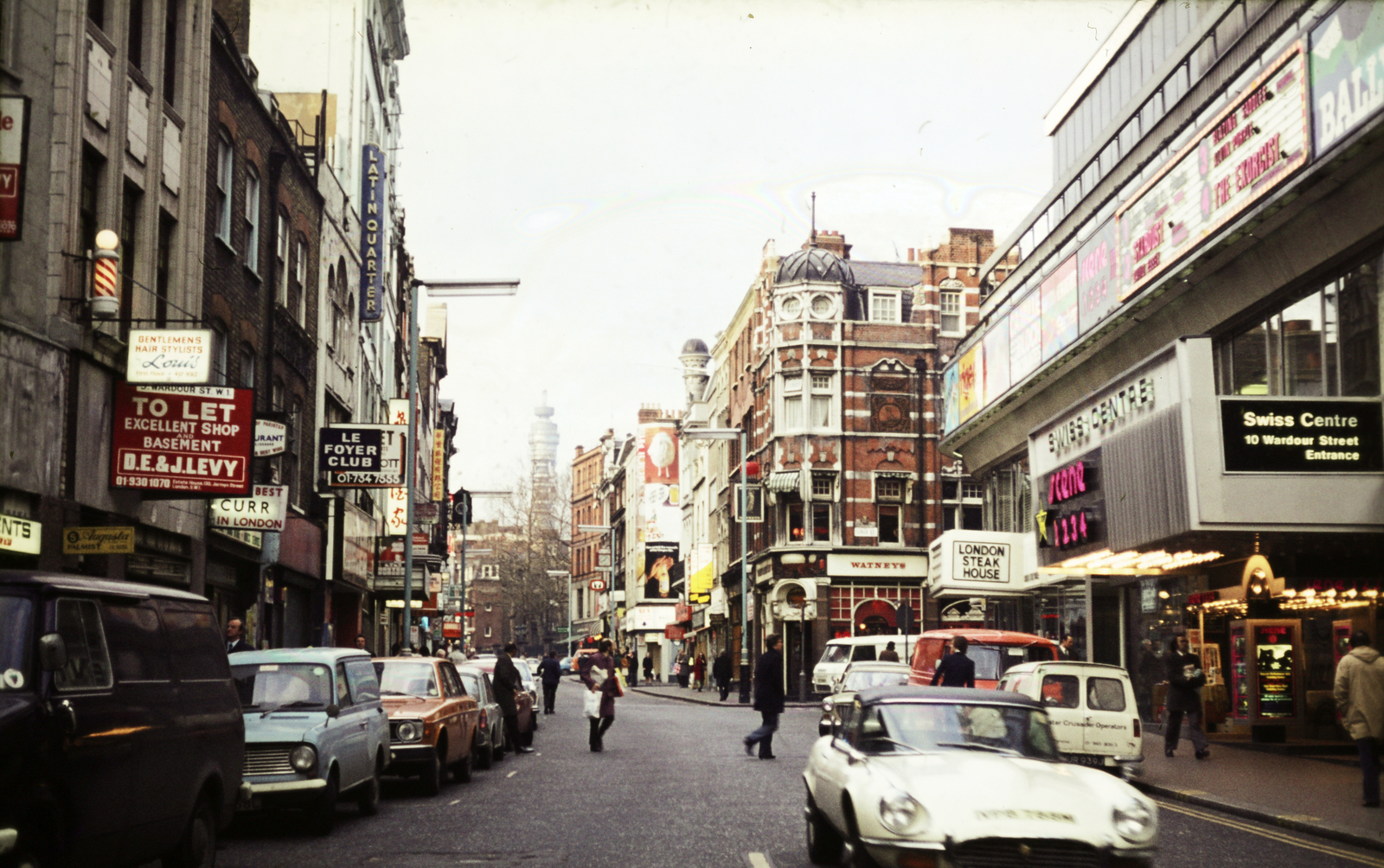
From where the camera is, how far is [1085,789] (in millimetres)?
9180

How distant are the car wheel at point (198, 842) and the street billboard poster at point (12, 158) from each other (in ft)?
18.4

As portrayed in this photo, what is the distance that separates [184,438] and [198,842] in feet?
29.5

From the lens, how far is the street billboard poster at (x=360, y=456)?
100ft

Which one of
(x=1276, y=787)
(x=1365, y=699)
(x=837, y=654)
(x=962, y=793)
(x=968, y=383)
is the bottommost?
(x=1276, y=787)

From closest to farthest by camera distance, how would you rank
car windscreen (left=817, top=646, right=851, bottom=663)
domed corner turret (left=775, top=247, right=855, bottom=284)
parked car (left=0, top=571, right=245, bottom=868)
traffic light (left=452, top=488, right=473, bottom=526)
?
parked car (left=0, top=571, right=245, bottom=868), car windscreen (left=817, top=646, right=851, bottom=663), domed corner turret (left=775, top=247, right=855, bottom=284), traffic light (left=452, top=488, right=473, bottom=526)

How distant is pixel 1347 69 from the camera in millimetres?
17766

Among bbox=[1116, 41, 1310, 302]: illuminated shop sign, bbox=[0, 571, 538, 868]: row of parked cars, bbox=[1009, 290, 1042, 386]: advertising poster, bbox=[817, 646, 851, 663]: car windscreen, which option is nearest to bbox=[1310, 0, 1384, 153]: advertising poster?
bbox=[1116, 41, 1310, 302]: illuminated shop sign

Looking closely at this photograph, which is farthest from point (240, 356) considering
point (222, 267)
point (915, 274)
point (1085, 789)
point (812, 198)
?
point (915, 274)

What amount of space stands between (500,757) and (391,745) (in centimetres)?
698

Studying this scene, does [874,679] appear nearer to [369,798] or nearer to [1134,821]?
[369,798]

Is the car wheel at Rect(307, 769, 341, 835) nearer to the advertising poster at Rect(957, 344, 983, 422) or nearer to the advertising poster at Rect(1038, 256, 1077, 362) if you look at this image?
the advertising poster at Rect(1038, 256, 1077, 362)

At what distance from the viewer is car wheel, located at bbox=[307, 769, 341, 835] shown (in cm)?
1323

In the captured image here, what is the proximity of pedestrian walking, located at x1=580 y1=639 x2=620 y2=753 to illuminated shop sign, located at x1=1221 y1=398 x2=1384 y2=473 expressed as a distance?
10260 mm

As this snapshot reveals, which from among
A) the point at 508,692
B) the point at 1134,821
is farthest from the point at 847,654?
the point at 1134,821
